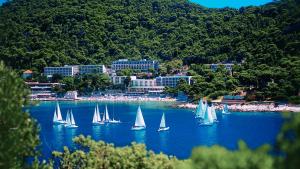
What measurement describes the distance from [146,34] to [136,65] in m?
28.8

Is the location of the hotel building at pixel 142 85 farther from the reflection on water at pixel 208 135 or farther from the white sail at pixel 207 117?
the reflection on water at pixel 208 135

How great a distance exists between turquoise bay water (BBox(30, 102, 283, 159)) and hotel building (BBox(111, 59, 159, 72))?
1943 inches

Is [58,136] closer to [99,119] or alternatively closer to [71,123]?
[71,123]

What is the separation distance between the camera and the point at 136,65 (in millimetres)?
120562

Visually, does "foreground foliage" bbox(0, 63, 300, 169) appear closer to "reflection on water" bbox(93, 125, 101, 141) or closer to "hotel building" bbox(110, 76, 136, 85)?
"reflection on water" bbox(93, 125, 101, 141)

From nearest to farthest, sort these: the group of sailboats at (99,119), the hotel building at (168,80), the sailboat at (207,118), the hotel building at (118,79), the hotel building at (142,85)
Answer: the sailboat at (207,118)
the group of sailboats at (99,119)
the hotel building at (168,80)
the hotel building at (142,85)
the hotel building at (118,79)

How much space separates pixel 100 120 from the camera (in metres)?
60.1

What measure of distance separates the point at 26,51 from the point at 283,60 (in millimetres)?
75271

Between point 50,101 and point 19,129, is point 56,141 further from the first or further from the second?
point 50,101

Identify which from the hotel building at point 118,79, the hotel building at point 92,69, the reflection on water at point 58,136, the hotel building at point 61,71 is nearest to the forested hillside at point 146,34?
the hotel building at point 61,71

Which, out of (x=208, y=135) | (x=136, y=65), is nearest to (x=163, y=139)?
(x=208, y=135)

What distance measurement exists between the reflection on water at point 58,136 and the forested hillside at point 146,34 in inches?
1340

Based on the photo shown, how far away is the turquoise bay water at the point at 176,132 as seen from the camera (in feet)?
135

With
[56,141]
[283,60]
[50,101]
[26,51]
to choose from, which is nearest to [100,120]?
[56,141]
